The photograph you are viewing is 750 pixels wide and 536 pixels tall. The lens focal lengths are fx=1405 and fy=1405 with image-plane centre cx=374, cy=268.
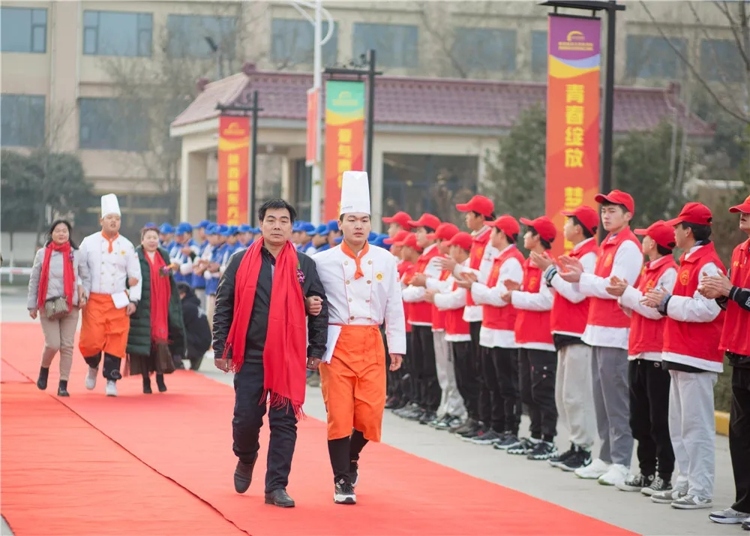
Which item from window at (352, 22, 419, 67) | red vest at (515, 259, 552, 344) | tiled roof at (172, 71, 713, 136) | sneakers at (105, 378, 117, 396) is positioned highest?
window at (352, 22, 419, 67)

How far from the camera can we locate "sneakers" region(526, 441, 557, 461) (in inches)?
476

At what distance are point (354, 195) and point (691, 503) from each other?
312cm

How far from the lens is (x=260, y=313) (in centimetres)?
929

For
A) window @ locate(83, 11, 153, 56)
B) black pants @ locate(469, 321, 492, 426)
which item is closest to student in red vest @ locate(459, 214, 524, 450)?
black pants @ locate(469, 321, 492, 426)

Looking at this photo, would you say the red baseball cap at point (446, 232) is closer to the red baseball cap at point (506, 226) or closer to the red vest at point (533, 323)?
the red baseball cap at point (506, 226)

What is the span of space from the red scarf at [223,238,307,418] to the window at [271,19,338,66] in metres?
46.6

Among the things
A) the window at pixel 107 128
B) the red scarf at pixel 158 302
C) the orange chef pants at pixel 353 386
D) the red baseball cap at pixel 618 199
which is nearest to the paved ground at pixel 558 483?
the orange chef pants at pixel 353 386

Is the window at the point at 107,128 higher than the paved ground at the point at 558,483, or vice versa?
the window at the point at 107,128

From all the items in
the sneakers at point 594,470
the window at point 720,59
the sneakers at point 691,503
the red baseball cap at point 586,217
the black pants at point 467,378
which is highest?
the window at point 720,59

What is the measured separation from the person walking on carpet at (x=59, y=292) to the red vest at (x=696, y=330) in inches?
310

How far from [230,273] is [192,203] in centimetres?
3287

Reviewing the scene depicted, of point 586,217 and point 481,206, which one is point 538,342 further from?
point 481,206

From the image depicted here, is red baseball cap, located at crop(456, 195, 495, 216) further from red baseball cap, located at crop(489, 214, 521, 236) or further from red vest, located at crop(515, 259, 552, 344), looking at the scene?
red vest, located at crop(515, 259, 552, 344)

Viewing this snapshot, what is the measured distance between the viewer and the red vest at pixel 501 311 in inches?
497
